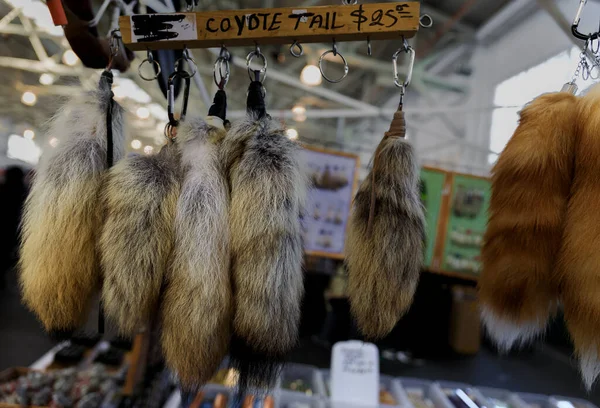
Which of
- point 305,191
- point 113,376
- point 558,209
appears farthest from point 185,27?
point 113,376

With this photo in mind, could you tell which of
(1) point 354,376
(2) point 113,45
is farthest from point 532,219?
(1) point 354,376

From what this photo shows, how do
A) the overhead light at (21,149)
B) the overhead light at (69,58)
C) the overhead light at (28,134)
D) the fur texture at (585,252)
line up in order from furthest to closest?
the overhead light at (69,58) < the overhead light at (21,149) < the overhead light at (28,134) < the fur texture at (585,252)

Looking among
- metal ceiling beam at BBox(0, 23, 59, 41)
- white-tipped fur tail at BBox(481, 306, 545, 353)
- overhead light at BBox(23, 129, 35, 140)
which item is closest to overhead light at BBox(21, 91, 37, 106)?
overhead light at BBox(23, 129, 35, 140)

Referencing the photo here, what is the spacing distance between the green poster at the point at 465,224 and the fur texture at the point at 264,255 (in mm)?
2372

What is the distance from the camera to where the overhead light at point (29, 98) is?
2.03 meters

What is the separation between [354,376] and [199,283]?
68.4 inches

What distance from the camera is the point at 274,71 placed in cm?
539

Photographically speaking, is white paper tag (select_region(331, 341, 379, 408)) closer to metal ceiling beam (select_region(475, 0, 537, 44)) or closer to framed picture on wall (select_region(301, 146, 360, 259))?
framed picture on wall (select_region(301, 146, 360, 259))

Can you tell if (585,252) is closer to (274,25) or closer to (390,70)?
(274,25)

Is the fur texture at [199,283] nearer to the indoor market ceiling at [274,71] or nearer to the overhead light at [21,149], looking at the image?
the indoor market ceiling at [274,71]

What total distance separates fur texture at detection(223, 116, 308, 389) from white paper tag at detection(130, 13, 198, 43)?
12.5 inches

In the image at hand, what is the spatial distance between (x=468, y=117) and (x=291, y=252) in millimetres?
6524

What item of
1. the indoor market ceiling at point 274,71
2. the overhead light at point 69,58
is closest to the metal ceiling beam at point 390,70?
the indoor market ceiling at point 274,71

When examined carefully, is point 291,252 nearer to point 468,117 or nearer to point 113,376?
point 113,376
